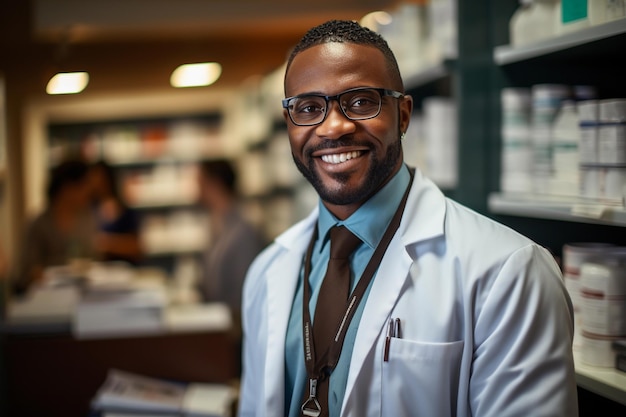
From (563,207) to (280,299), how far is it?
702 millimetres

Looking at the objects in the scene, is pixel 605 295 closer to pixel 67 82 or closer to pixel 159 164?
pixel 67 82

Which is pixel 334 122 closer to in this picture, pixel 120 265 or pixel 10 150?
pixel 120 265

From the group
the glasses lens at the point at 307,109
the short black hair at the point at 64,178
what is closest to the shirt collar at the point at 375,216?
the glasses lens at the point at 307,109

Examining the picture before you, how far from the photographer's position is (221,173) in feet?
14.8

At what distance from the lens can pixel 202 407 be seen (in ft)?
8.25

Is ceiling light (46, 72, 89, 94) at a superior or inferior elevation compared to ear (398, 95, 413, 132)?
superior

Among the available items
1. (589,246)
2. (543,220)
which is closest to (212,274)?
(543,220)

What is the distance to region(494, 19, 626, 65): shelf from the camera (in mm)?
1361

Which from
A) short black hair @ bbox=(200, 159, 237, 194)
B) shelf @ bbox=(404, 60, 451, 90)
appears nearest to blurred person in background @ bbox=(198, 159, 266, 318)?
short black hair @ bbox=(200, 159, 237, 194)

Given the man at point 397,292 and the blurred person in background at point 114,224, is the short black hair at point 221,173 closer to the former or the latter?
the blurred person in background at point 114,224

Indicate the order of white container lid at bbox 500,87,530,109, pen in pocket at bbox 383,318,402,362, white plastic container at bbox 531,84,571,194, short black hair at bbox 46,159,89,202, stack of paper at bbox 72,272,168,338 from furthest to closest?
1. short black hair at bbox 46,159,89,202
2. stack of paper at bbox 72,272,168,338
3. white container lid at bbox 500,87,530,109
4. white plastic container at bbox 531,84,571,194
5. pen in pocket at bbox 383,318,402,362

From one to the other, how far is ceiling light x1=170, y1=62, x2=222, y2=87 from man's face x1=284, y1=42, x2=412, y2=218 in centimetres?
431

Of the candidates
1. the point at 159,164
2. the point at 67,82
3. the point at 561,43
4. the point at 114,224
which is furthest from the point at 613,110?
the point at 159,164

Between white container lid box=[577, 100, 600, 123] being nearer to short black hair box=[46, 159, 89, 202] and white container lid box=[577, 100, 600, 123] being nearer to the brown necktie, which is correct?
the brown necktie
